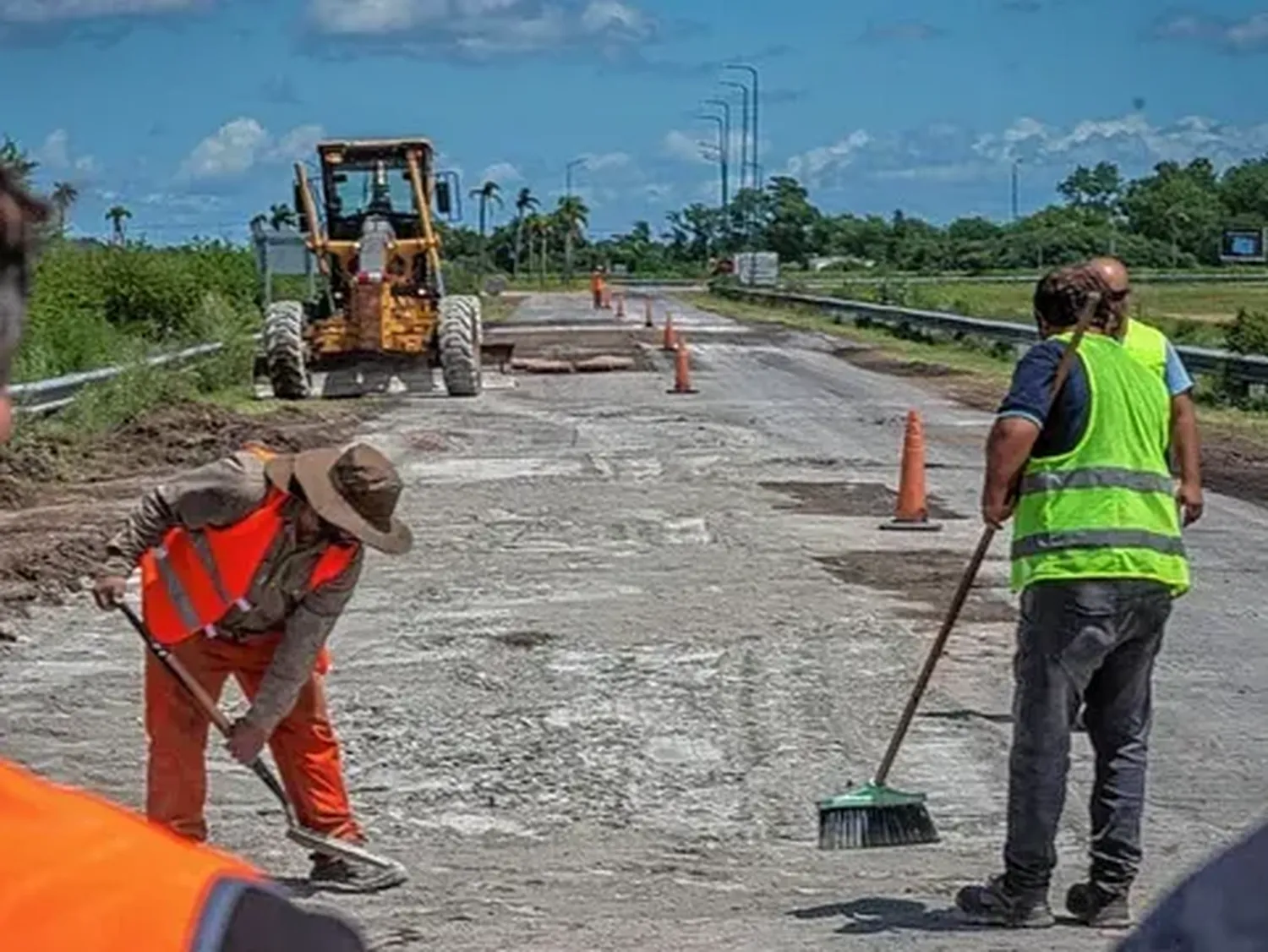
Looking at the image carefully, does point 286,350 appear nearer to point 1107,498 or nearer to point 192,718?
point 192,718

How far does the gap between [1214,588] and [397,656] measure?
529 centimetres

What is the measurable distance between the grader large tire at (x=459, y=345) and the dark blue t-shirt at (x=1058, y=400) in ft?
79.6

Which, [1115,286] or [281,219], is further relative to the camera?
[281,219]

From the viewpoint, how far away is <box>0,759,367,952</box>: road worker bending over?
1.60m

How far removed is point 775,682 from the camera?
11453 mm

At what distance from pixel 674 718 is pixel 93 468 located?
40.2ft

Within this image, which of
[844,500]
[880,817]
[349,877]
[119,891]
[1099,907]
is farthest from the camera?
[844,500]

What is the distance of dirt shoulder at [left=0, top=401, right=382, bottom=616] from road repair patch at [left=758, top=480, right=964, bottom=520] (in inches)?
185

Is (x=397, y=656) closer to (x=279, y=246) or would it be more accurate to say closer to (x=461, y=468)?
(x=461, y=468)

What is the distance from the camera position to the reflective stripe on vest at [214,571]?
7.54 m

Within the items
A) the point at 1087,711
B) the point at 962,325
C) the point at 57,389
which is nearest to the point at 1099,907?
the point at 1087,711

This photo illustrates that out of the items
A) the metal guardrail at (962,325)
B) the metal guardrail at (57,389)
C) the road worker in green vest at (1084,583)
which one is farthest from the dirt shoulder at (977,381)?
the road worker in green vest at (1084,583)

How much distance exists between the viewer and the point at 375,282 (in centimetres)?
3152

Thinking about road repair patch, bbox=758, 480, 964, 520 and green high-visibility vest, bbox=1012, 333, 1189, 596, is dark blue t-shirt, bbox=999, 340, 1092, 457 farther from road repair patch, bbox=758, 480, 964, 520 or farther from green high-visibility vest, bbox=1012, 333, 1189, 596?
road repair patch, bbox=758, 480, 964, 520
